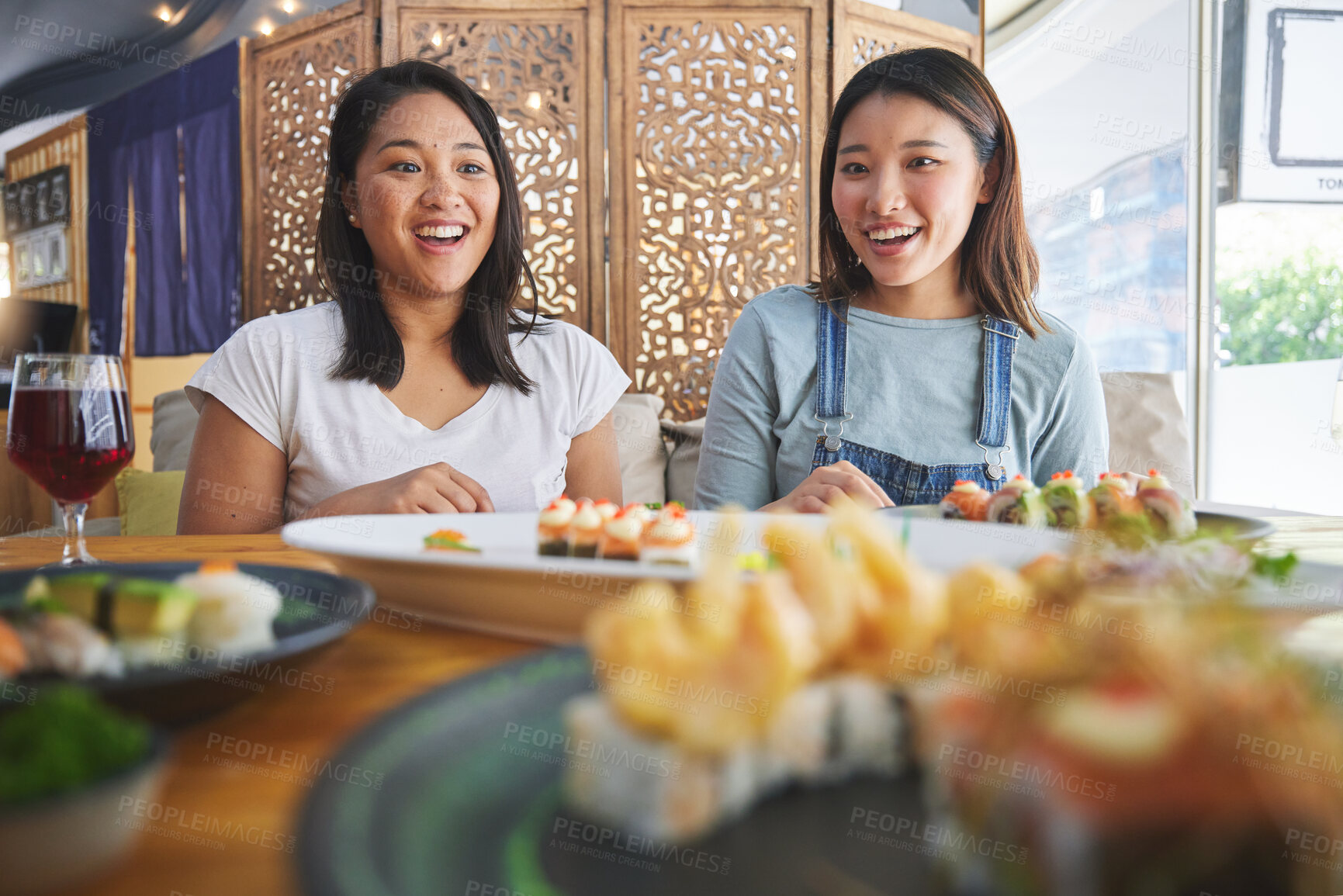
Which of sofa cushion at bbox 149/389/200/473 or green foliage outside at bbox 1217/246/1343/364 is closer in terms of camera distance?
sofa cushion at bbox 149/389/200/473

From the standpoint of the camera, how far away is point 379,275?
1561 mm

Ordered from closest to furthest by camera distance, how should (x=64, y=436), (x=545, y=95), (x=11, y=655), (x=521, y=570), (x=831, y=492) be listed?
1. (x=11, y=655)
2. (x=521, y=570)
3. (x=64, y=436)
4. (x=831, y=492)
5. (x=545, y=95)

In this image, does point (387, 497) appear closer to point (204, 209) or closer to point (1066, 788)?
point (1066, 788)

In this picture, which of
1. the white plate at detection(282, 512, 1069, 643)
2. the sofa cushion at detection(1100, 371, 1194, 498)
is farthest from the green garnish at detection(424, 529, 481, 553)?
the sofa cushion at detection(1100, 371, 1194, 498)

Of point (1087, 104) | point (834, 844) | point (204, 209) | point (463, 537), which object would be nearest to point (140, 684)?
point (834, 844)

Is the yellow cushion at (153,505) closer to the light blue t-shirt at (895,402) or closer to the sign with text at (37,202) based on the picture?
the light blue t-shirt at (895,402)

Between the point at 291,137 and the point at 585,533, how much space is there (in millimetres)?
3613

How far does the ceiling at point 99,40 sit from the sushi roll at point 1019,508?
238 inches

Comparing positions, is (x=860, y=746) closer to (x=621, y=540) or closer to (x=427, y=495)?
(x=621, y=540)

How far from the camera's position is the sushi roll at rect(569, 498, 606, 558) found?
0.61 m

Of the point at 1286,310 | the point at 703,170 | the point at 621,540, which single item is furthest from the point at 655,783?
the point at 1286,310

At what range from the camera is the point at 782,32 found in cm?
344

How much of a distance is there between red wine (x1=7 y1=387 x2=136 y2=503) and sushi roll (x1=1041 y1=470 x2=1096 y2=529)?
910mm

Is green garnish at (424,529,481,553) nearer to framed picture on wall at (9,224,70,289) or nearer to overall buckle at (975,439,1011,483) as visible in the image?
overall buckle at (975,439,1011,483)
